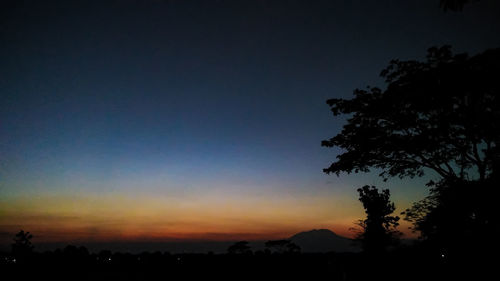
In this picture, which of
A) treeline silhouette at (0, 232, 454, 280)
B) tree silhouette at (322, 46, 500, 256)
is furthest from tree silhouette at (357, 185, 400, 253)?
tree silhouette at (322, 46, 500, 256)

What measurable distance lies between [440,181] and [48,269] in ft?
107

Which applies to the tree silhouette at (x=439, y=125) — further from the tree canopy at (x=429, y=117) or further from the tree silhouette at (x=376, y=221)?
the tree silhouette at (x=376, y=221)

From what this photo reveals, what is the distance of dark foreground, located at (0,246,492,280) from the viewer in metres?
14.6

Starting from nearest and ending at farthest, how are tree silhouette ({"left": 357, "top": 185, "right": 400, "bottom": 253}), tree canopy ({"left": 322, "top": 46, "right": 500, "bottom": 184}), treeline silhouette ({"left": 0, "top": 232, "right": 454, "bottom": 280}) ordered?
tree canopy ({"left": 322, "top": 46, "right": 500, "bottom": 184}) → treeline silhouette ({"left": 0, "top": 232, "right": 454, "bottom": 280}) → tree silhouette ({"left": 357, "top": 185, "right": 400, "bottom": 253})

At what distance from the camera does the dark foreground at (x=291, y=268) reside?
47.8 feet

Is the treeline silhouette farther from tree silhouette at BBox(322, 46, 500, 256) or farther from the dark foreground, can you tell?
tree silhouette at BBox(322, 46, 500, 256)

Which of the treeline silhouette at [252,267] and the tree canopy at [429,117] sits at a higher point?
the tree canopy at [429,117]

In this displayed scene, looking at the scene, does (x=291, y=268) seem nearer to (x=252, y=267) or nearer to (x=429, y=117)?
(x=252, y=267)

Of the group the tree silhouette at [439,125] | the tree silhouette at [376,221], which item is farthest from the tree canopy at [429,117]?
the tree silhouette at [376,221]

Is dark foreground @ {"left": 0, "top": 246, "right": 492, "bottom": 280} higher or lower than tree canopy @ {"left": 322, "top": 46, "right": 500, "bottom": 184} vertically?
lower

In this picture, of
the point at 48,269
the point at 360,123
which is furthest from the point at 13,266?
the point at 360,123

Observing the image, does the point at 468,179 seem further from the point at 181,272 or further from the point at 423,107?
the point at 181,272

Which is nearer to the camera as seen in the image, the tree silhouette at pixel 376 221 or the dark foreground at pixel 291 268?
the dark foreground at pixel 291 268

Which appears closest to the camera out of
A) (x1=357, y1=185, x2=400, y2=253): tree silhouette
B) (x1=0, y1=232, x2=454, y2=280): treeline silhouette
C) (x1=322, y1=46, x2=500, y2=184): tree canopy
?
(x1=322, y1=46, x2=500, y2=184): tree canopy
